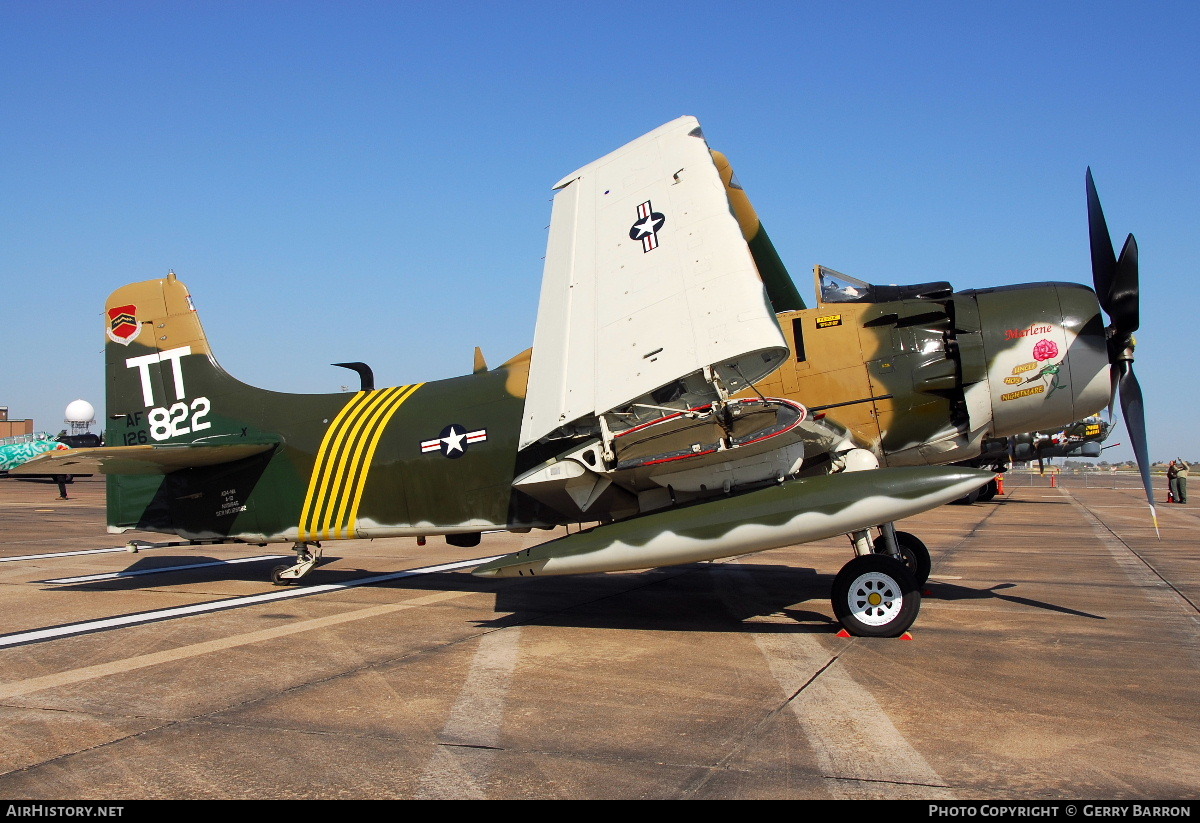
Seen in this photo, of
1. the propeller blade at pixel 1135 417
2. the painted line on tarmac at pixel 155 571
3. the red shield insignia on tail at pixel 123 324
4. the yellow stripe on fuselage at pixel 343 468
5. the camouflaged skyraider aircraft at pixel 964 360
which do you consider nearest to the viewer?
the camouflaged skyraider aircraft at pixel 964 360

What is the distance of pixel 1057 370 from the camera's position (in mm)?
8180

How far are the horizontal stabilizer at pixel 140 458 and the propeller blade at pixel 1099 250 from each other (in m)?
9.44

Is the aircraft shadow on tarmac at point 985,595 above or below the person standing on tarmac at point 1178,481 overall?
above

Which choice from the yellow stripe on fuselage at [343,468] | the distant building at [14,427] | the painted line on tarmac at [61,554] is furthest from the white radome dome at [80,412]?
the yellow stripe on fuselage at [343,468]

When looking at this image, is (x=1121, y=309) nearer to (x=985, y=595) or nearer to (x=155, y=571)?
(x=985, y=595)

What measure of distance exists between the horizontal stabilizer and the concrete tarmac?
156 cm

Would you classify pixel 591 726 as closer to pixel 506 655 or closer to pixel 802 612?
pixel 506 655

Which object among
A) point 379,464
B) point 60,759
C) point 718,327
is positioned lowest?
point 60,759

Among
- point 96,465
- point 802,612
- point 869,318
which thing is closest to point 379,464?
point 96,465

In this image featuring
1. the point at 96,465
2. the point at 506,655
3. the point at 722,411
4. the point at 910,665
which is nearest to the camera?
the point at 910,665

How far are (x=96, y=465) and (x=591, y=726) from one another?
Result: 7374 mm

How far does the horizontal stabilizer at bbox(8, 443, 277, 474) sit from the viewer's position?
28.6 ft

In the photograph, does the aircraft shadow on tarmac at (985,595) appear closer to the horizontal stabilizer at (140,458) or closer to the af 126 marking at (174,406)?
the horizontal stabilizer at (140,458)

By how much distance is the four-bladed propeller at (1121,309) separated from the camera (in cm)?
808
